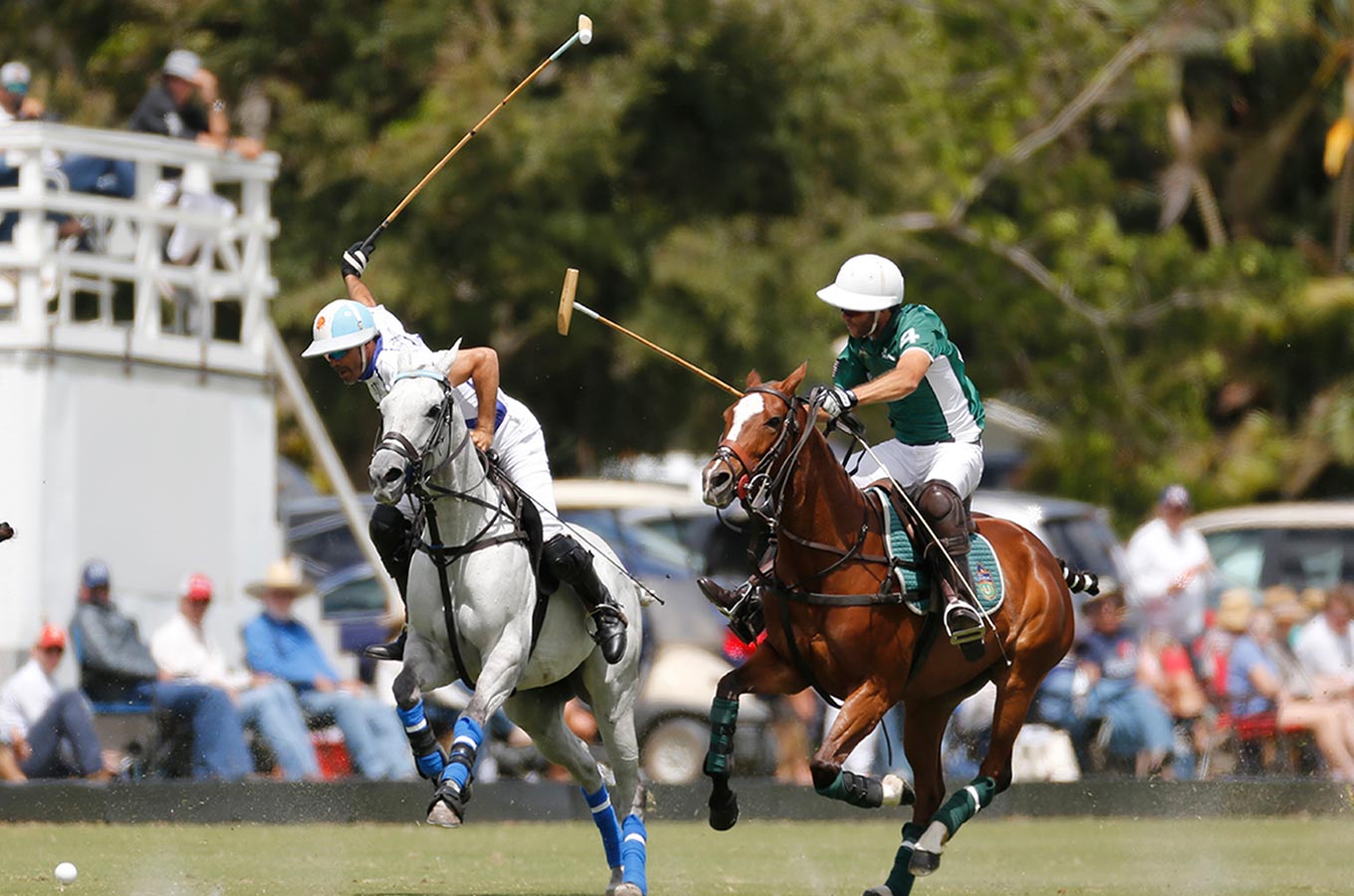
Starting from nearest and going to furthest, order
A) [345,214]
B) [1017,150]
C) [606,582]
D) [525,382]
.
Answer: [606,582], [345,214], [525,382], [1017,150]

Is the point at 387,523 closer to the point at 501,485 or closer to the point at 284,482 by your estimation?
the point at 501,485

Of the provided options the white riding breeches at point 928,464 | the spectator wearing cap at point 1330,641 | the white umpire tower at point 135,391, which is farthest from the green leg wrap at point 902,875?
the spectator wearing cap at point 1330,641

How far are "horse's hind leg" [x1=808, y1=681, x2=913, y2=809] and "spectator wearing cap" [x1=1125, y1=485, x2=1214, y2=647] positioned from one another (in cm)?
777

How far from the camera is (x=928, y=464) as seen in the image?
30.9ft

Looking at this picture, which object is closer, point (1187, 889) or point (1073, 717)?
point (1187, 889)

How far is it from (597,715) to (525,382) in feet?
34.2

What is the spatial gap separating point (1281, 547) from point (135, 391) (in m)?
8.78

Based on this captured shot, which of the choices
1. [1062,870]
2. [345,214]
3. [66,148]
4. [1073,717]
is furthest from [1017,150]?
[1062,870]

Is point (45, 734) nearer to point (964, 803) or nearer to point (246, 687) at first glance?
point (246, 687)

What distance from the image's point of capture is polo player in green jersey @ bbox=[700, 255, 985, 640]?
29.0ft

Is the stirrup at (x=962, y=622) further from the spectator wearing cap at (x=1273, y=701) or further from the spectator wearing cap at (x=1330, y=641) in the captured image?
the spectator wearing cap at (x=1330, y=641)

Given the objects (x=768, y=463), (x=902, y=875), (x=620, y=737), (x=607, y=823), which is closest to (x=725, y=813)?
(x=902, y=875)

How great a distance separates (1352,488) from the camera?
1072 inches

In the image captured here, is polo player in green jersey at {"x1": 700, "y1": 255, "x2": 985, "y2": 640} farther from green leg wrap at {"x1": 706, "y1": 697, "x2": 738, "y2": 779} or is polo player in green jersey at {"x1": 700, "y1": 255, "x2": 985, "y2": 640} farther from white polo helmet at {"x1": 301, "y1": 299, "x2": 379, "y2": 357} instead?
white polo helmet at {"x1": 301, "y1": 299, "x2": 379, "y2": 357}
